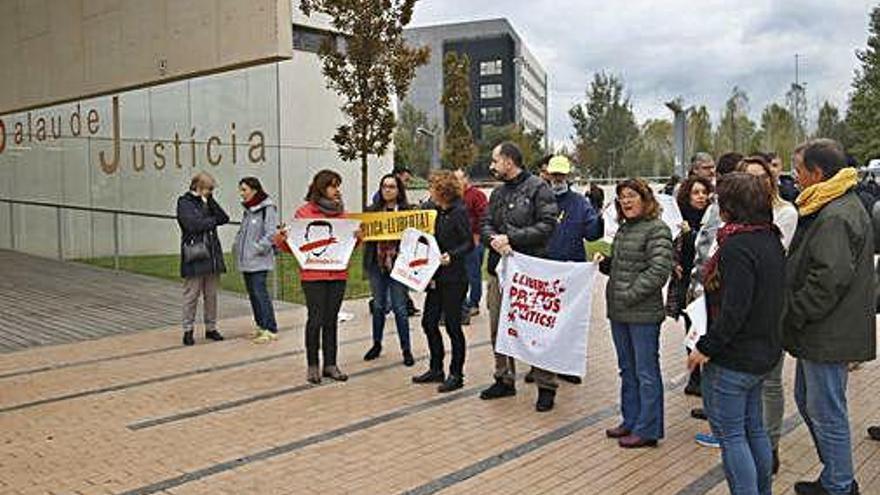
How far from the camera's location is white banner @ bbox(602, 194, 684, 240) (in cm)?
689

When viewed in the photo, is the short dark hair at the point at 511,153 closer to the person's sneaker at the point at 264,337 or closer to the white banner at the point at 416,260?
the white banner at the point at 416,260

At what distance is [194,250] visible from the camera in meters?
9.07

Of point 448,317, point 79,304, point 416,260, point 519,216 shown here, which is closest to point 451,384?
point 448,317

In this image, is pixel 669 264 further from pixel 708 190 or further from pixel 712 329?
pixel 708 190

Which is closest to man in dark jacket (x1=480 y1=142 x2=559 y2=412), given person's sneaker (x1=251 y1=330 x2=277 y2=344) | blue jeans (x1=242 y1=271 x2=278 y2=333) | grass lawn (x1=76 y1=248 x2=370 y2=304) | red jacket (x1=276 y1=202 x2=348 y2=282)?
red jacket (x1=276 y1=202 x2=348 y2=282)

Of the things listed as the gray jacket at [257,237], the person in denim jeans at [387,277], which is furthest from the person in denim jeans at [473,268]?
the gray jacket at [257,237]

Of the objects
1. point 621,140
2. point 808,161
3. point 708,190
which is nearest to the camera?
point 808,161

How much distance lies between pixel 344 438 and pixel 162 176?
13085mm

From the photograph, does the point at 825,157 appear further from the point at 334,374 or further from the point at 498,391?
the point at 334,374

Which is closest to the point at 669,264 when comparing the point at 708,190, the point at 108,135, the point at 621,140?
the point at 708,190

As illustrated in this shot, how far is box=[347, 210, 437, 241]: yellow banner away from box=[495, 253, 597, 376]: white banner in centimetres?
136

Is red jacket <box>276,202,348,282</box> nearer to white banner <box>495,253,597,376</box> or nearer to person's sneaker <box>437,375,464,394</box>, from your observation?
person's sneaker <box>437,375,464,394</box>

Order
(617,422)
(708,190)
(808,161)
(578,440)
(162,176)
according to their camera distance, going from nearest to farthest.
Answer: (808,161) < (578,440) < (617,422) < (708,190) < (162,176)

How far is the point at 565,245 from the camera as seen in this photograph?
6.96m
